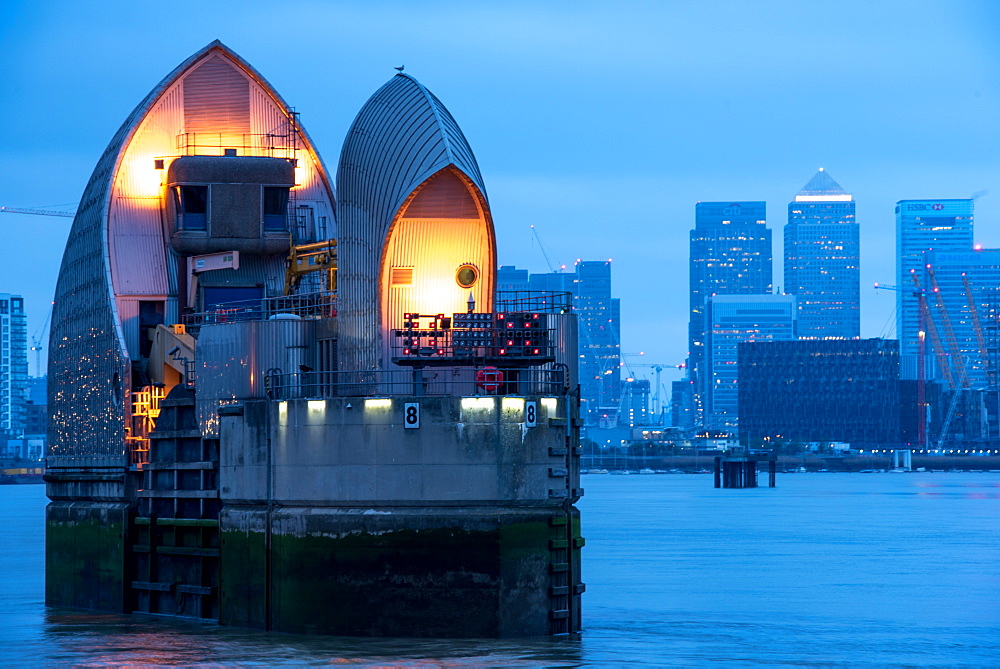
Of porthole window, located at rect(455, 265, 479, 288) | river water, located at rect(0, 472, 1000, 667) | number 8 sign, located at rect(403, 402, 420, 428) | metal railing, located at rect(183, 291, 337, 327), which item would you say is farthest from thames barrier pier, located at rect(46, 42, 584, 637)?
river water, located at rect(0, 472, 1000, 667)

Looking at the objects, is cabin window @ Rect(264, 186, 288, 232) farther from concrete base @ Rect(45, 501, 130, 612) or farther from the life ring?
the life ring

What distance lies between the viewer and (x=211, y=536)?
50.8 metres

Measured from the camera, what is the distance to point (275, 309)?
57719 mm

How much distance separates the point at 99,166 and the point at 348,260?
19.7 metres

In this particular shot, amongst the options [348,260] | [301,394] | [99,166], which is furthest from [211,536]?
[99,166]

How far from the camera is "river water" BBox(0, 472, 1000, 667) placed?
43.8 meters

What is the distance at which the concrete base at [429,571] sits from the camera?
4244 cm

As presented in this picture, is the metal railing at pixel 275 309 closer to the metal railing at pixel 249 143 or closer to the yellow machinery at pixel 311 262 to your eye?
the yellow machinery at pixel 311 262

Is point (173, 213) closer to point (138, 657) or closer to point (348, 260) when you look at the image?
point (348, 260)

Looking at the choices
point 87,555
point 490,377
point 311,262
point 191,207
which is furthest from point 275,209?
point 490,377

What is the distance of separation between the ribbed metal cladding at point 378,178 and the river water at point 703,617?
9.05 m

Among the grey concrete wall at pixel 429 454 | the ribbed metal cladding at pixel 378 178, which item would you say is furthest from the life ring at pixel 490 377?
the ribbed metal cladding at pixel 378 178

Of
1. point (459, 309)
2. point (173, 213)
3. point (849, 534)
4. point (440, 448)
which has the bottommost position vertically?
point (849, 534)

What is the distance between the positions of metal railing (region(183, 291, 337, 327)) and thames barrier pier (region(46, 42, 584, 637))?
359 millimetres
